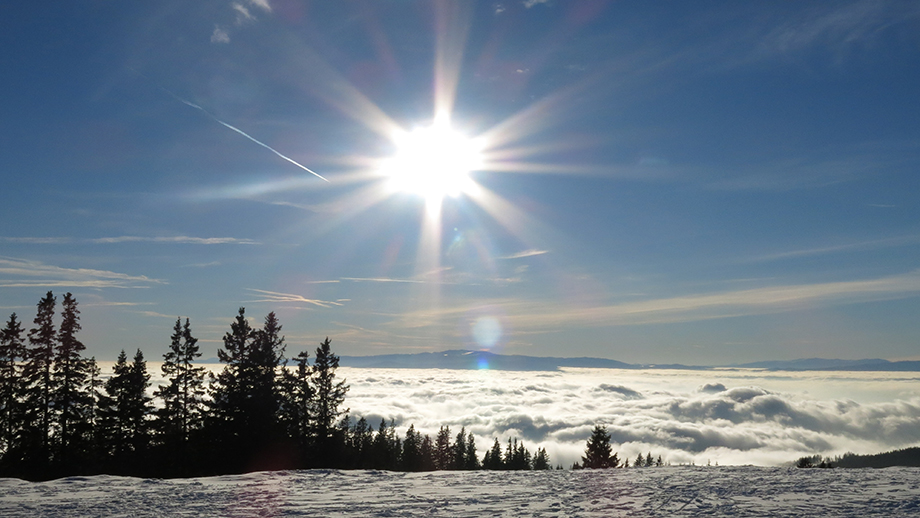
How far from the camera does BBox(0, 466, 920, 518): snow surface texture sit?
1184 centimetres

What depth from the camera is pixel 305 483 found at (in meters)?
16.2

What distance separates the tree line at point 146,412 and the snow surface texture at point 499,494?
2082cm

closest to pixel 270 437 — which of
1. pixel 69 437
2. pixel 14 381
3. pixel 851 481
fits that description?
pixel 69 437

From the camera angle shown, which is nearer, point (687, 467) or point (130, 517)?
point (130, 517)

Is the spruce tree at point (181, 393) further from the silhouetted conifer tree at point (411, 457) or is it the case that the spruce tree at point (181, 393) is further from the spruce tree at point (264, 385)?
the silhouetted conifer tree at point (411, 457)

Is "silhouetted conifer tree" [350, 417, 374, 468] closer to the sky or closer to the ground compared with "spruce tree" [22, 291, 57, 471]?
closer to the ground

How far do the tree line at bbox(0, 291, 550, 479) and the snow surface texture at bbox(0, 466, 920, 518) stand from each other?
20.8 m

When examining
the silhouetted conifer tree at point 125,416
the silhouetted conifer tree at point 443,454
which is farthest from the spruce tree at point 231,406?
the silhouetted conifer tree at point 443,454

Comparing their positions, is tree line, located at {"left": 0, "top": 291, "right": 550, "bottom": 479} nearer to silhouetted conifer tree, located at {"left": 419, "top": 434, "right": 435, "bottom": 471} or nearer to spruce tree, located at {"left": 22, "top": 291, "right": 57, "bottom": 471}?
spruce tree, located at {"left": 22, "top": 291, "right": 57, "bottom": 471}

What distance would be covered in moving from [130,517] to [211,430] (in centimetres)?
2772

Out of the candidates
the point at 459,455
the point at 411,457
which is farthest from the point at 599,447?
the point at 459,455

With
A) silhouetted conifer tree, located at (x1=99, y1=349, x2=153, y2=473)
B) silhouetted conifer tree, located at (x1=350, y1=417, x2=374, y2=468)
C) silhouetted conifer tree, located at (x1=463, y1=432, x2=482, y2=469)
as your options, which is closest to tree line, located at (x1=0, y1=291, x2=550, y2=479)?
silhouetted conifer tree, located at (x1=99, y1=349, x2=153, y2=473)

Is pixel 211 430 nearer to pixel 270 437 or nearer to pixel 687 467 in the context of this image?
pixel 270 437

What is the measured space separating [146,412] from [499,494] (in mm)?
36092
